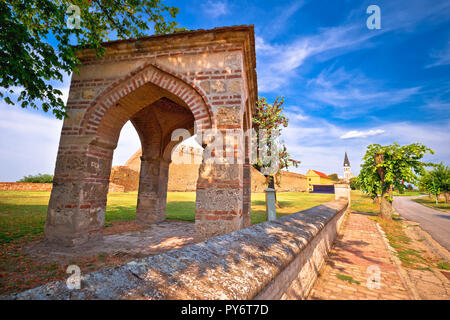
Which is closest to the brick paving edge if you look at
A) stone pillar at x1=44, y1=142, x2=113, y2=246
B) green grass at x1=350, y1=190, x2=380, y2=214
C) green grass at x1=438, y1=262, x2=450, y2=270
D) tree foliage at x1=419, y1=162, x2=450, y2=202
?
green grass at x1=438, y1=262, x2=450, y2=270

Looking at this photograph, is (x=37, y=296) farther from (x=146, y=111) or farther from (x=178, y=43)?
(x=146, y=111)

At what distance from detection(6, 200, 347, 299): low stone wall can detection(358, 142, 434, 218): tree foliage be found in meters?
9.84

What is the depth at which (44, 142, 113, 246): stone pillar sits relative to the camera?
170 inches

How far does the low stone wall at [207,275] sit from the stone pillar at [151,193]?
5.92 meters

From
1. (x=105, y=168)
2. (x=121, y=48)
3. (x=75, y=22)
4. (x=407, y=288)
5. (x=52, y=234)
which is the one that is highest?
(x=75, y=22)

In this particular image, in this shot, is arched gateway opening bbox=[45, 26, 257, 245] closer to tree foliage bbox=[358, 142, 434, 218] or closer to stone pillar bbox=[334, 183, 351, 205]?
tree foliage bbox=[358, 142, 434, 218]

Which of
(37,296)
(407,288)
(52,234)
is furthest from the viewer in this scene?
(52,234)

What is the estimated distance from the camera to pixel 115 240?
502 cm

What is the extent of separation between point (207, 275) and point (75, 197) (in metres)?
4.47

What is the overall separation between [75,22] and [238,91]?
4273mm

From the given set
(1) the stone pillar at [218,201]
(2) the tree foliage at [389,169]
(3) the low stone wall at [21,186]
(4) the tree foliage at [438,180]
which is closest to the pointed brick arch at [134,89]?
(1) the stone pillar at [218,201]

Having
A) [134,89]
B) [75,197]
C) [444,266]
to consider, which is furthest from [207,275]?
[444,266]

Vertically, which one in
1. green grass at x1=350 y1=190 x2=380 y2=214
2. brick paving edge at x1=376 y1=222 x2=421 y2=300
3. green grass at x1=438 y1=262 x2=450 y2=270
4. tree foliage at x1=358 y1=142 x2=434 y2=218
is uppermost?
tree foliage at x1=358 y1=142 x2=434 y2=218

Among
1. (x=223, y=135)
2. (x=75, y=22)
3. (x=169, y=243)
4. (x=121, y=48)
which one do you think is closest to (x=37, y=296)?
(x=223, y=135)
